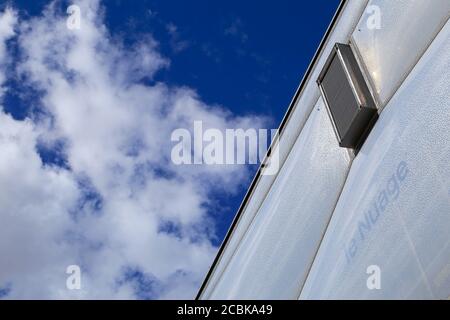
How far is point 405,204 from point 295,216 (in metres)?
3.35

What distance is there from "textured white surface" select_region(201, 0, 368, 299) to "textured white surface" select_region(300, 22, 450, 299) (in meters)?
2.40

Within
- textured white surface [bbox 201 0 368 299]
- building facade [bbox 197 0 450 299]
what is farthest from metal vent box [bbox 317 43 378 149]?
textured white surface [bbox 201 0 368 299]

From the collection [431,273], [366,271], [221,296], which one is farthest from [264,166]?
[431,273]

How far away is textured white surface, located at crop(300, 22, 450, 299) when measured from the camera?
3.67 metres

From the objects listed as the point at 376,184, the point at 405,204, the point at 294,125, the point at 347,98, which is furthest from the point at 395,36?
the point at 294,125

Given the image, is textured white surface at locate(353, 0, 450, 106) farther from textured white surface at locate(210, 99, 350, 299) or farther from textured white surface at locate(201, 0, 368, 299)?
textured white surface at locate(210, 99, 350, 299)

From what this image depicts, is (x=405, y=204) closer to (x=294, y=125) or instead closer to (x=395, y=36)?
(x=395, y=36)

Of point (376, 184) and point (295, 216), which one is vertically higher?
point (295, 216)

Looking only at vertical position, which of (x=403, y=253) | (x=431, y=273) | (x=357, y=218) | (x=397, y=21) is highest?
(x=397, y=21)

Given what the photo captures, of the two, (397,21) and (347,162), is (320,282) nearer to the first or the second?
(347,162)

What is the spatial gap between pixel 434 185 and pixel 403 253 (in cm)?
55

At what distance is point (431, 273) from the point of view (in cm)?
351

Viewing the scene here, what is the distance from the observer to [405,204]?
4199 mm

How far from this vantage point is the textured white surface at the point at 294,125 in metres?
7.34
